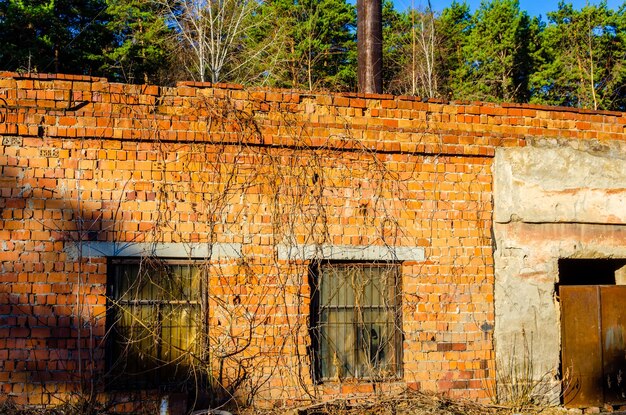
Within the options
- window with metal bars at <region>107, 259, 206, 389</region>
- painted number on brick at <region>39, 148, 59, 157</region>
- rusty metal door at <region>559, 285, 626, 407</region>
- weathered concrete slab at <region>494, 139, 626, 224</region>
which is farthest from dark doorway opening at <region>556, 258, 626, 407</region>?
painted number on brick at <region>39, 148, 59, 157</region>

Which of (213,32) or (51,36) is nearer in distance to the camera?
(51,36)

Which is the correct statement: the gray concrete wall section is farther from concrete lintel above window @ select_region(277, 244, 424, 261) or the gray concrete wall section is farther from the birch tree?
the birch tree

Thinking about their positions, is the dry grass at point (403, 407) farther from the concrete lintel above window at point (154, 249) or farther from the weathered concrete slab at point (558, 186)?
the weathered concrete slab at point (558, 186)

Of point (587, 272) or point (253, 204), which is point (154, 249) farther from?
point (587, 272)

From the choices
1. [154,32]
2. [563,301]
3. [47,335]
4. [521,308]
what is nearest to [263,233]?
[47,335]

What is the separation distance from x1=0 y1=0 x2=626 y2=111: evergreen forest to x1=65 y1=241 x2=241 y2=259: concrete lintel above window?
14185 millimetres

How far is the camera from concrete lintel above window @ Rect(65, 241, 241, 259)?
6.34 m

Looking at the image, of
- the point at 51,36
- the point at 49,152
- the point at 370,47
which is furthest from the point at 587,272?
the point at 51,36

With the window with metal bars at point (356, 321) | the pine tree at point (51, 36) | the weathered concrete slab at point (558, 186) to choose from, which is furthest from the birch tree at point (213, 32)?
the window with metal bars at point (356, 321)

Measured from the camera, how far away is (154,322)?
21.4ft

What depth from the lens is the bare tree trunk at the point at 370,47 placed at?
933 centimetres

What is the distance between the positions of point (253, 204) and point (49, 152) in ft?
7.16

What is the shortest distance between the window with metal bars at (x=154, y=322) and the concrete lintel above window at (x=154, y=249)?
12 centimetres

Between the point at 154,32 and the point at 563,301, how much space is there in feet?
57.5
